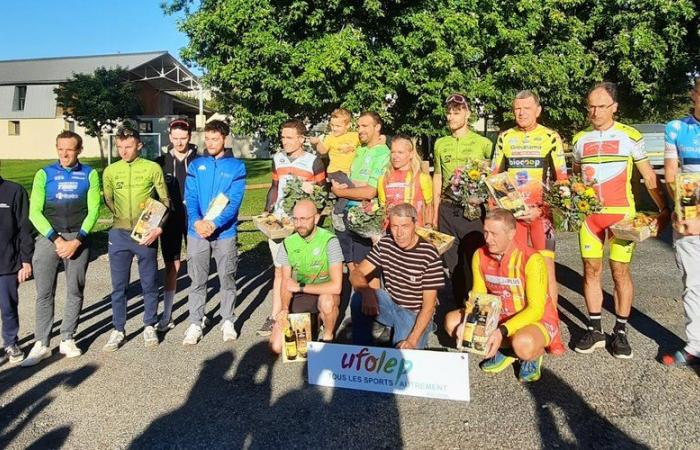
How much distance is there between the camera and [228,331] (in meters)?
5.38

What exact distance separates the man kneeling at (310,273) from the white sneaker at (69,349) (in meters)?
1.83

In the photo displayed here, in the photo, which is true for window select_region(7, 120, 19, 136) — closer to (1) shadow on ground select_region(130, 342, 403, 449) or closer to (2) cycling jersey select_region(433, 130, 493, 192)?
(2) cycling jersey select_region(433, 130, 493, 192)

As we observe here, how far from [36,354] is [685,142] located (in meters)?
5.86

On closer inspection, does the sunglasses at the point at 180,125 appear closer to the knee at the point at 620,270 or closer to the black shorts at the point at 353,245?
the black shorts at the point at 353,245

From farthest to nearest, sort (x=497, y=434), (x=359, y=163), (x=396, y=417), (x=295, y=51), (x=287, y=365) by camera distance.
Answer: (x=295, y=51) → (x=359, y=163) → (x=287, y=365) → (x=396, y=417) → (x=497, y=434)

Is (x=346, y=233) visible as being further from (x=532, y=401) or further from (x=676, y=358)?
(x=676, y=358)

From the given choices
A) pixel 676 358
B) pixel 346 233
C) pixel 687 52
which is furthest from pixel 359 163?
pixel 687 52

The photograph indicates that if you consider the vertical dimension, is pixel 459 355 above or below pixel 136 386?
above

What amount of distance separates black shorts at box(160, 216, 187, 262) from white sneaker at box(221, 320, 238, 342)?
3.35 ft

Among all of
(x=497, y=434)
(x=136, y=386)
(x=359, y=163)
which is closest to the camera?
(x=497, y=434)

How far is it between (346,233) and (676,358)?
10.7 ft

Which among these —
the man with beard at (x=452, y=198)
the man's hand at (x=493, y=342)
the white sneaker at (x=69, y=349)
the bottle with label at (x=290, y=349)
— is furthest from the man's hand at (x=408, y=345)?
the white sneaker at (x=69, y=349)

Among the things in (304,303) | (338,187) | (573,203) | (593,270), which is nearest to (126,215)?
(304,303)

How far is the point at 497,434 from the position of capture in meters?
3.45
